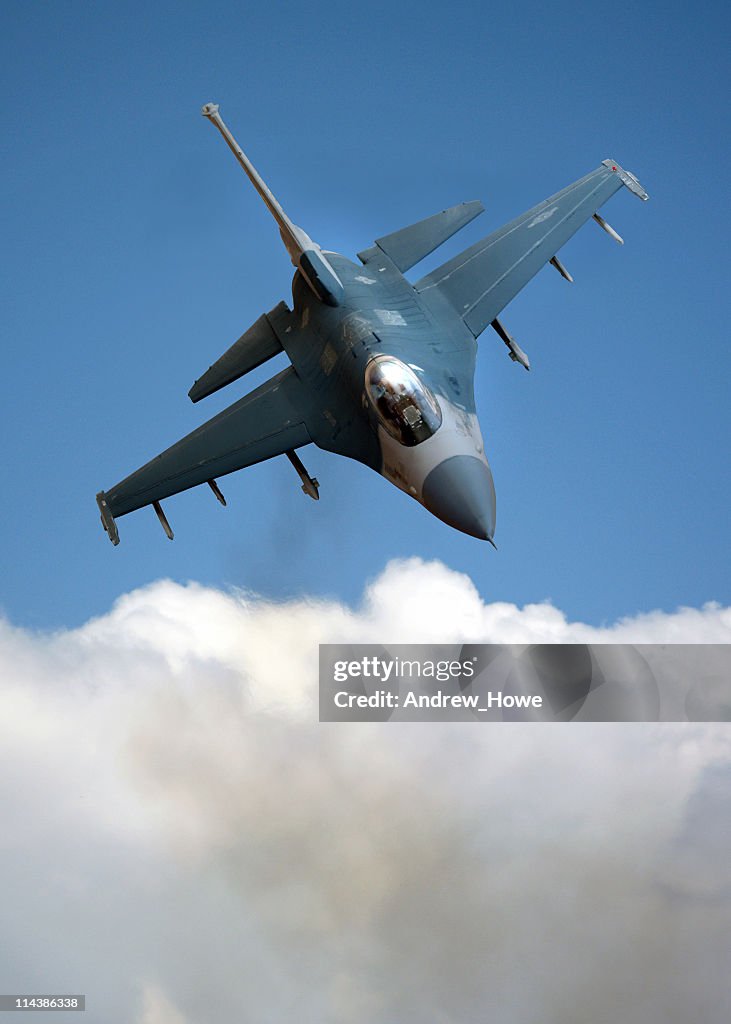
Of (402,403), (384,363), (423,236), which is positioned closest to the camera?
(402,403)

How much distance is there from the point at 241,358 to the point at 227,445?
358 cm

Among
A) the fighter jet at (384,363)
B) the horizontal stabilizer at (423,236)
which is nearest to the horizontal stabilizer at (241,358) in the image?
the fighter jet at (384,363)

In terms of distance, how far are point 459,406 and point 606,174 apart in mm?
14853

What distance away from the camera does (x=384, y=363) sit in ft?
103

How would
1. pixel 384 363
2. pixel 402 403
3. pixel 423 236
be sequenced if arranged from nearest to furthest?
pixel 402 403
pixel 384 363
pixel 423 236

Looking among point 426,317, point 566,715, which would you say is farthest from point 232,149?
point 566,715

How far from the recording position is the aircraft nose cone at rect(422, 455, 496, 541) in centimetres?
3006

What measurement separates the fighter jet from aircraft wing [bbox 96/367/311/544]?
0.04m

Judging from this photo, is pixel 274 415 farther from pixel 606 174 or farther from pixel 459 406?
pixel 606 174

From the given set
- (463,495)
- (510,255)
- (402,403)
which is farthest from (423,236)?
(463,495)

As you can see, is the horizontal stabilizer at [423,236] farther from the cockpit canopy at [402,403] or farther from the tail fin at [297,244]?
the cockpit canopy at [402,403]

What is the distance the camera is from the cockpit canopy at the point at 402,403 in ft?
100

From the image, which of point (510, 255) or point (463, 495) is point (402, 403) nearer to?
point (463, 495)

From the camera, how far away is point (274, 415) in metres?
35.9
